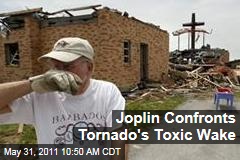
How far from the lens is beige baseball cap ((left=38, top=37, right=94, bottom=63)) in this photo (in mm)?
1760

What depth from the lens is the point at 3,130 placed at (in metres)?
7.96

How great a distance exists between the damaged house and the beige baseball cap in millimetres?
11666

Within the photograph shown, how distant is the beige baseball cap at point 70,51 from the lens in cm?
176

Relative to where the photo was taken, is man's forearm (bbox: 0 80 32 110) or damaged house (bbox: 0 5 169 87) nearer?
man's forearm (bbox: 0 80 32 110)

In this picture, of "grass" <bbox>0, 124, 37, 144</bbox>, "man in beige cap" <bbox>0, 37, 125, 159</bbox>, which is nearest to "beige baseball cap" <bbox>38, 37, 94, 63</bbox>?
"man in beige cap" <bbox>0, 37, 125, 159</bbox>

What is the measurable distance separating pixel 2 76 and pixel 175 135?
42.2 ft

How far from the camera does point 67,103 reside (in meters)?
1.90

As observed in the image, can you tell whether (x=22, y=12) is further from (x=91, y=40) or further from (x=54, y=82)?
(x=54, y=82)

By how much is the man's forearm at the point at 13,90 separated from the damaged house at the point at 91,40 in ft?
39.1

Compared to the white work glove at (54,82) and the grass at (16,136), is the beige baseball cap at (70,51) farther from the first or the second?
the grass at (16,136)

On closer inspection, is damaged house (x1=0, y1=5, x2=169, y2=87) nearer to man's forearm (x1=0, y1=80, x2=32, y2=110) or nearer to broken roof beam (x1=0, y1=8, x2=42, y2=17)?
broken roof beam (x1=0, y1=8, x2=42, y2=17)

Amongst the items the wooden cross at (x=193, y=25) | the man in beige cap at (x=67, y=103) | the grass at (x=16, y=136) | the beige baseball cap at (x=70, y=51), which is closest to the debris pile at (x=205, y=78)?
the wooden cross at (x=193, y=25)

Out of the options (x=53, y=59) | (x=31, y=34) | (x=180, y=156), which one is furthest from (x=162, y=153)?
(x=31, y=34)

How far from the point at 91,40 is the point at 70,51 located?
39.6 ft
